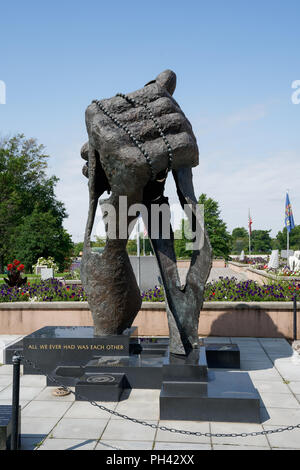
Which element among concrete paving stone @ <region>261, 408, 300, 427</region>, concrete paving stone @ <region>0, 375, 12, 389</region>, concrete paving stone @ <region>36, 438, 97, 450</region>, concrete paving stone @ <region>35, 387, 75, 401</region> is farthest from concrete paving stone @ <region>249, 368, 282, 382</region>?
concrete paving stone @ <region>0, 375, 12, 389</region>

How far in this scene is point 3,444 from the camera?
4.09 meters

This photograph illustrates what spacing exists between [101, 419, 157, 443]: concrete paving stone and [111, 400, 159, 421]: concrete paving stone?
22 centimetres

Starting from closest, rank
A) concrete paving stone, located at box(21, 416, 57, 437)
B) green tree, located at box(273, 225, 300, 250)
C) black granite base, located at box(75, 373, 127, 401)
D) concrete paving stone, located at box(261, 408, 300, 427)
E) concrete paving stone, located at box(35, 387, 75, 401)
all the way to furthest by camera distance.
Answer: concrete paving stone, located at box(21, 416, 57, 437), concrete paving stone, located at box(261, 408, 300, 427), black granite base, located at box(75, 373, 127, 401), concrete paving stone, located at box(35, 387, 75, 401), green tree, located at box(273, 225, 300, 250)

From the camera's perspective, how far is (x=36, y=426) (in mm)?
5031

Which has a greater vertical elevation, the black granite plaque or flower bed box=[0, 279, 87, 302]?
flower bed box=[0, 279, 87, 302]

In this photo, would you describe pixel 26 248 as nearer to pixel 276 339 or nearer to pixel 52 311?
pixel 52 311

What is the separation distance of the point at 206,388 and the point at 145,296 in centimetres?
541

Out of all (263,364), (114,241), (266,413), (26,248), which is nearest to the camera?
(266,413)

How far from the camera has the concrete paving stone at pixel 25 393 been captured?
6105 mm

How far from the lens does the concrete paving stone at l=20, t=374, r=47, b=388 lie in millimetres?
6701

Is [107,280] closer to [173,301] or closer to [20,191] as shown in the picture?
[173,301]

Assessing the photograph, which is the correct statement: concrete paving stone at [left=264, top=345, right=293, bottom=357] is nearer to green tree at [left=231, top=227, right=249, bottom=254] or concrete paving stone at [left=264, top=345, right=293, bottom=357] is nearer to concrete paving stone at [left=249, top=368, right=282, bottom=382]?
concrete paving stone at [left=249, top=368, right=282, bottom=382]

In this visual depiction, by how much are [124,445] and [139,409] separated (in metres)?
1.11
